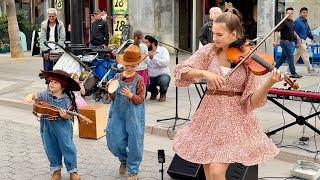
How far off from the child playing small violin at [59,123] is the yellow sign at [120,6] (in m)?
15.6

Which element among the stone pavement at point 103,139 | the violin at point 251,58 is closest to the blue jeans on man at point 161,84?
the stone pavement at point 103,139

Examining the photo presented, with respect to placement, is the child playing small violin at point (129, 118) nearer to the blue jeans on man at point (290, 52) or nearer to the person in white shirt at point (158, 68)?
the person in white shirt at point (158, 68)

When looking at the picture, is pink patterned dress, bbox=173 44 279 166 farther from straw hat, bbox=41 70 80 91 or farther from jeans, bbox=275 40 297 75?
jeans, bbox=275 40 297 75

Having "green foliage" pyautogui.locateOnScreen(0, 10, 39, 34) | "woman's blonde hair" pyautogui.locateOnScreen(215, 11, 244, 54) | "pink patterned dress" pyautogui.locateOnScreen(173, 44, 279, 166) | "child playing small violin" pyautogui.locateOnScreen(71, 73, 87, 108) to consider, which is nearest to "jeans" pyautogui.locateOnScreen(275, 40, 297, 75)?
"child playing small violin" pyautogui.locateOnScreen(71, 73, 87, 108)

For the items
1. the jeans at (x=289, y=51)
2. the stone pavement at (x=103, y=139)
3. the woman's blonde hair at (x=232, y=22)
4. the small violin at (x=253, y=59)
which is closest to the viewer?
the small violin at (x=253, y=59)

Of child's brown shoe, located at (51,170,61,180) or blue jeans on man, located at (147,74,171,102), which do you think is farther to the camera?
blue jeans on man, located at (147,74,171,102)

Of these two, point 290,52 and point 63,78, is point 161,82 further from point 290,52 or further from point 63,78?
point 63,78

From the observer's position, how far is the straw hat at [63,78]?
5176 mm

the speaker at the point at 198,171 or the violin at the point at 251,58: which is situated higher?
the violin at the point at 251,58

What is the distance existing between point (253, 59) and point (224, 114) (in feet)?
1.56

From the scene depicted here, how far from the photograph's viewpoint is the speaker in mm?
4746

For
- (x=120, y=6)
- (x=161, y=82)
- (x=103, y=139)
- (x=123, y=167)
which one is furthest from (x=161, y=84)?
(x=120, y=6)

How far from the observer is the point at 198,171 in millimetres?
5098

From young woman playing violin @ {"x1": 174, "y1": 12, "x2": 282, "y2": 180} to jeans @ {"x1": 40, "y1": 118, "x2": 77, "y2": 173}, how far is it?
5.60 feet
